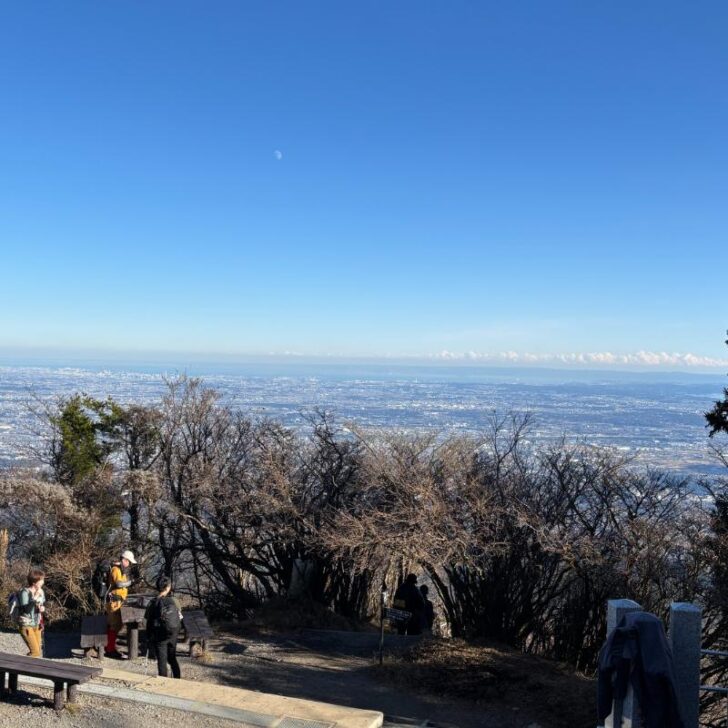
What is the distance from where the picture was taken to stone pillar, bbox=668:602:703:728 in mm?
5820

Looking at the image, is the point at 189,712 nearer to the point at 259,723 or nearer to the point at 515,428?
the point at 259,723

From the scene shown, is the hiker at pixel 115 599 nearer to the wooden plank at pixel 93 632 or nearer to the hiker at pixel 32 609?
the wooden plank at pixel 93 632

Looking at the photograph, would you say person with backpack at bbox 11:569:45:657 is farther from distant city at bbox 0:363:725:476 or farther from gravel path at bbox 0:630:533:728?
distant city at bbox 0:363:725:476

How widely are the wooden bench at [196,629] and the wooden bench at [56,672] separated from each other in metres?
2.82

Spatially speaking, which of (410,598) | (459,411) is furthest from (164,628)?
(459,411)

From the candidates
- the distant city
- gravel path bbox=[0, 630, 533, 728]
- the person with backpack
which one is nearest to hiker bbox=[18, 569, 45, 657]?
the person with backpack

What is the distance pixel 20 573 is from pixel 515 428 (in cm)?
1043

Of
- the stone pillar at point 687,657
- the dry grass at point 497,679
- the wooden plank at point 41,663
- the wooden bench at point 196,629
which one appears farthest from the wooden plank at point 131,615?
the stone pillar at point 687,657

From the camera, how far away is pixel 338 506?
47.7ft

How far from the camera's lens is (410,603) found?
12906mm

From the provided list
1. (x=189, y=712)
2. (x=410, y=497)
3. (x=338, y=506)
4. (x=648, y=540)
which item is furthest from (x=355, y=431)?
(x=189, y=712)

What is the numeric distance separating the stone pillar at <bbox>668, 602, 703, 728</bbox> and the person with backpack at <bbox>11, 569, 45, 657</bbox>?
670cm

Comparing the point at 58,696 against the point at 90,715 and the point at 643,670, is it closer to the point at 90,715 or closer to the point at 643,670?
the point at 90,715

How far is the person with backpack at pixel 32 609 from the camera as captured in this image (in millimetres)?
8156
